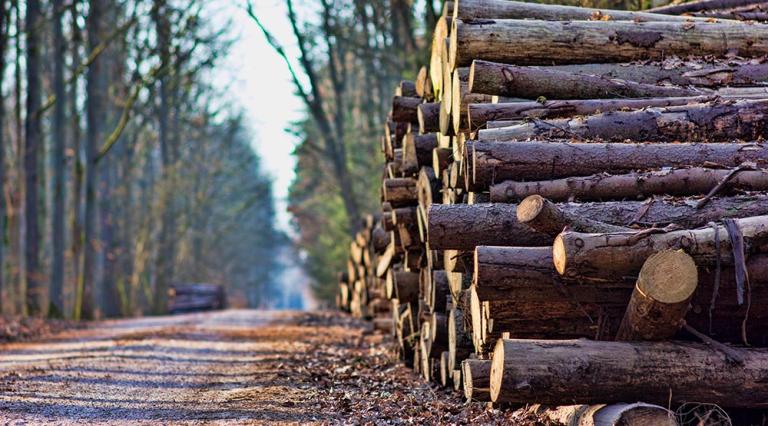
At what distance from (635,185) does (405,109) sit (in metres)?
4.17

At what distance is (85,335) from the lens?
15633 mm

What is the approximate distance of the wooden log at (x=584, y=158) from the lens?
7.03 meters

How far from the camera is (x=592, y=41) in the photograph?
8602 mm

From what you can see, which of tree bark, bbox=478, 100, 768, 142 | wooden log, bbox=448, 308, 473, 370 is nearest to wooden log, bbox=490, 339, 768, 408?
tree bark, bbox=478, 100, 768, 142

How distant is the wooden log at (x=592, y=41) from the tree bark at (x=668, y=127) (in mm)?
1206

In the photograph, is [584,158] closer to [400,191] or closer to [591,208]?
[591,208]

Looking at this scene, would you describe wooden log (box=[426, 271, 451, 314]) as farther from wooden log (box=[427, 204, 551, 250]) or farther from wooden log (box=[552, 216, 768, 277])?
wooden log (box=[552, 216, 768, 277])

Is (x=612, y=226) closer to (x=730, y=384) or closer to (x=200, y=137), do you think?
(x=730, y=384)

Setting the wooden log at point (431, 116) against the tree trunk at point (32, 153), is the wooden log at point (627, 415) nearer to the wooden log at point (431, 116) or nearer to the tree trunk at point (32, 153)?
the wooden log at point (431, 116)

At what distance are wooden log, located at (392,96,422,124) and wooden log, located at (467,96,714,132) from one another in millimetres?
2666

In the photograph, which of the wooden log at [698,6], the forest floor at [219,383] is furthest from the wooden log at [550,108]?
the wooden log at [698,6]

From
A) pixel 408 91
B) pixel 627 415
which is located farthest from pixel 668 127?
pixel 408 91

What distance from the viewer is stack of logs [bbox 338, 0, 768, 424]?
19.1 feet

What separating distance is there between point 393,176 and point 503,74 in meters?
3.64
